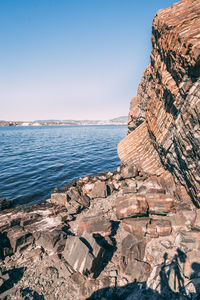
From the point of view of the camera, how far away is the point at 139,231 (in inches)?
263

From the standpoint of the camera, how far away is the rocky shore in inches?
196

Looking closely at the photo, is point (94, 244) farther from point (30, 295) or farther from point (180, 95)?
point (180, 95)

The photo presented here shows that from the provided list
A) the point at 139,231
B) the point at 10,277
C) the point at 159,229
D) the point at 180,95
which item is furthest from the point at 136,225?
the point at 180,95

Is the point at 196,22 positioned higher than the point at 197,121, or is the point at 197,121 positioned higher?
the point at 196,22

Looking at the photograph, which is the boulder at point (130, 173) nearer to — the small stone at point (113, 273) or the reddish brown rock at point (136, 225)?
the reddish brown rock at point (136, 225)

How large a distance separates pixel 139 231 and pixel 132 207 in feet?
3.65

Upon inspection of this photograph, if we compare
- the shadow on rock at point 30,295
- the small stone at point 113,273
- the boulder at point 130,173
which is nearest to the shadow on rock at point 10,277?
the shadow on rock at point 30,295

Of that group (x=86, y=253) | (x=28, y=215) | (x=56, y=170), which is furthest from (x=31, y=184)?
(x=86, y=253)

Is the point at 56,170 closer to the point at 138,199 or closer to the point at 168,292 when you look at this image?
the point at 138,199

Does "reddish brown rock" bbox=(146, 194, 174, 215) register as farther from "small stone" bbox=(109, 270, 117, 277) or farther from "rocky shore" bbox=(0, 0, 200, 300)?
"small stone" bbox=(109, 270, 117, 277)

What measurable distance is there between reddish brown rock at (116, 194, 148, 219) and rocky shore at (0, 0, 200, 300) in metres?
0.05

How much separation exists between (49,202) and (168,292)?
9979mm

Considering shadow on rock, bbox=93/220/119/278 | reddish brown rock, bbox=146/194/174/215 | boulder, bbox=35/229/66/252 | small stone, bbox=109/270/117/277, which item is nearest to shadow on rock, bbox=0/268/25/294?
boulder, bbox=35/229/66/252

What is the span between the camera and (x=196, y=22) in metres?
6.39
